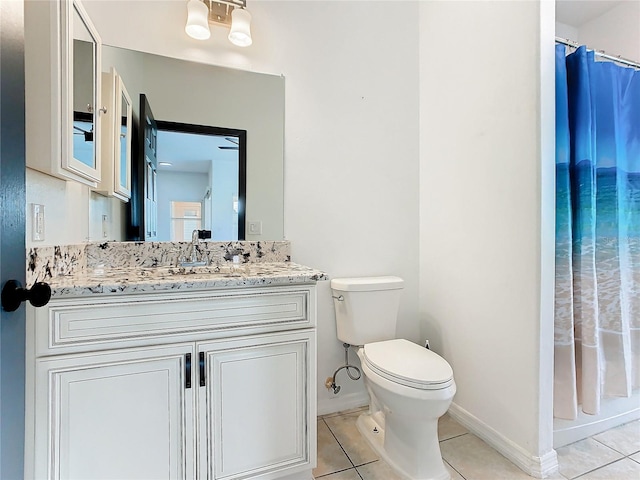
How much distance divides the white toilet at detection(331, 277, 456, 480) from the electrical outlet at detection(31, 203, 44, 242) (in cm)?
128

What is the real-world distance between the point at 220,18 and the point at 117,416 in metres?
1.78

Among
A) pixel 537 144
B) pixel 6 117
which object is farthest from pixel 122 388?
pixel 537 144

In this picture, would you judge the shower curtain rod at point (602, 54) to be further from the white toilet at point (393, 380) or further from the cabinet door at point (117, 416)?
the cabinet door at point (117, 416)

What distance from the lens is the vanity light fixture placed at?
5.03ft

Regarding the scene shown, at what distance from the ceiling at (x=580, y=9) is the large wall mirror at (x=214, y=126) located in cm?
195

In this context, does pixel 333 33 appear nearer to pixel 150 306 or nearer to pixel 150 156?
pixel 150 156

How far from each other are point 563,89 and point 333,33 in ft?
3.96

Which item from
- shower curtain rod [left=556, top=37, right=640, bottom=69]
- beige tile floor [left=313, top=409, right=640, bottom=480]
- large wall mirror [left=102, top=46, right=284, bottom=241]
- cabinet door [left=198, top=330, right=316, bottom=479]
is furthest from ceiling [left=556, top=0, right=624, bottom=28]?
cabinet door [left=198, top=330, right=316, bottom=479]

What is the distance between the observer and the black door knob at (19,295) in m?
0.60

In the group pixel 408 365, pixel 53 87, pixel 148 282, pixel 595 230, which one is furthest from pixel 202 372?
pixel 595 230

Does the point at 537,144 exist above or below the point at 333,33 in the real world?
below

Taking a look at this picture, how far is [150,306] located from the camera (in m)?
1.07

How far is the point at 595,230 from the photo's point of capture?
4.96 ft

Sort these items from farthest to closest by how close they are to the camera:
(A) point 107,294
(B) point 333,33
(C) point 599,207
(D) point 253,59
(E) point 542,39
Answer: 1. (B) point 333,33
2. (D) point 253,59
3. (C) point 599,207
4. (E) point 542,39
5. (A) point 107,294
